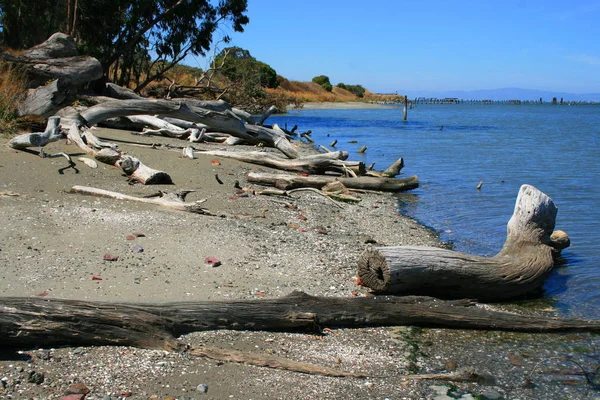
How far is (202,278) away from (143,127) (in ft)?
37.1

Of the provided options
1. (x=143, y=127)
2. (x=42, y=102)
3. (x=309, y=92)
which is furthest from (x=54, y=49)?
(x=309, y=92)

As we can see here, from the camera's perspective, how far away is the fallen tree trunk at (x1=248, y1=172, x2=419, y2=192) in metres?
12.0

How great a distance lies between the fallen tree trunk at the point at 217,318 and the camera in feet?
14.4

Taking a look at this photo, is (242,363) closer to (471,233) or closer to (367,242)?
(367,242)

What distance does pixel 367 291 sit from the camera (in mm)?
6668

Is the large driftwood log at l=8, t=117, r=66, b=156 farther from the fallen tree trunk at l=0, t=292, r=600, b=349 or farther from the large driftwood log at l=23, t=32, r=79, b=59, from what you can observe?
the fallen tree trunk at l=0, t=292, r=600, b=349

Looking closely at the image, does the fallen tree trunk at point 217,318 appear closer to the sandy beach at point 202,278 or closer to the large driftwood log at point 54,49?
the sandy beach at point 202,278

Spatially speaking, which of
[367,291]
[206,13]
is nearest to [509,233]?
[367,291]

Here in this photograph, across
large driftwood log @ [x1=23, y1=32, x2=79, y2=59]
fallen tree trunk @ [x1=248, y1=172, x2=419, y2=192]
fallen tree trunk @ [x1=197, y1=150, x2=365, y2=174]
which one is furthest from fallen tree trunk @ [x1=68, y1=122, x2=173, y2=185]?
large driftwood log @ [x1=23, y1=32, x2=79, y2=59]

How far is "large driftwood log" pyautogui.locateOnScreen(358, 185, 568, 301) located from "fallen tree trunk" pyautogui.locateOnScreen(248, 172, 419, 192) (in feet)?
16.1

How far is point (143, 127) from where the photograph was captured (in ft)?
55.3

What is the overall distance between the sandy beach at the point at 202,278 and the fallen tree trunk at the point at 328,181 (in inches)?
44.3

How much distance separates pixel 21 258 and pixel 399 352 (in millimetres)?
3806

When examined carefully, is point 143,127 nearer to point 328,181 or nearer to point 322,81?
point 328,181
